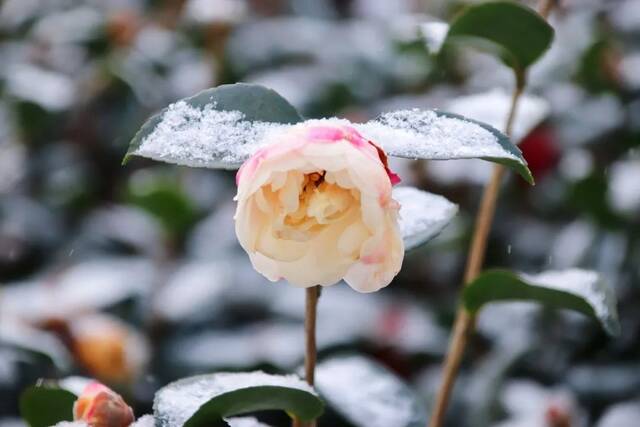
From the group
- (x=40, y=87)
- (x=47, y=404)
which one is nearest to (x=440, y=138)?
(x=47, y=404)

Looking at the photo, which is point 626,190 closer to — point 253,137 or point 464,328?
point 464,328

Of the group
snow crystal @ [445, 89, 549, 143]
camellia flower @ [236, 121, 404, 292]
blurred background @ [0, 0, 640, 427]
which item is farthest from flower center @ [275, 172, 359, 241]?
blurred background @ [0, 0, 640, 427]

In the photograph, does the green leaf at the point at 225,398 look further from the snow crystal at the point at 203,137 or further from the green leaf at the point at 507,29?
the green leaf at the point at 507,29

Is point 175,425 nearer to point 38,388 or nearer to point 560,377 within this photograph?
point 38,388

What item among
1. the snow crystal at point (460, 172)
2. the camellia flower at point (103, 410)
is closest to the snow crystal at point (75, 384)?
the camellia flower at point (103, 410)

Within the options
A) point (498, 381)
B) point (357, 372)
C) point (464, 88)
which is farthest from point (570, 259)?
point (357, 372)
